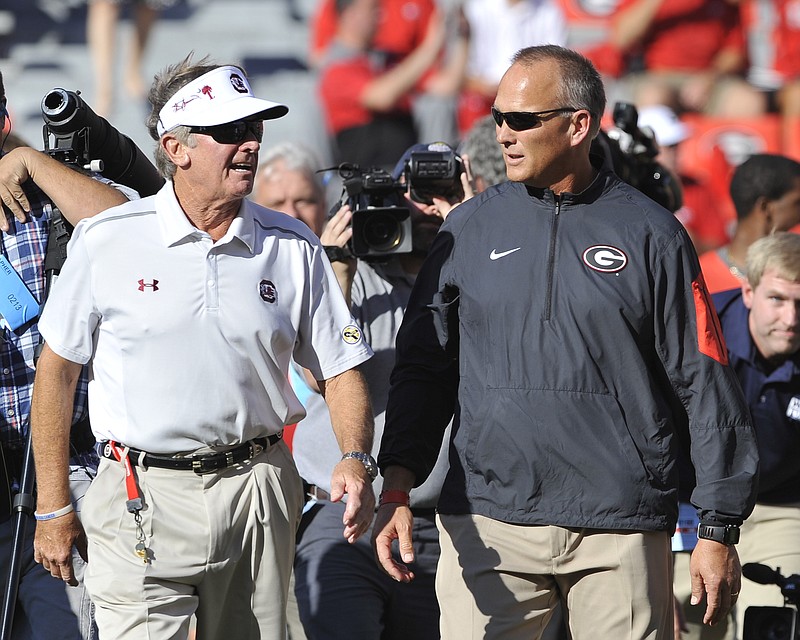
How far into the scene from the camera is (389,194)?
4.22 meters

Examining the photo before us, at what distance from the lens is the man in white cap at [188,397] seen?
328cm

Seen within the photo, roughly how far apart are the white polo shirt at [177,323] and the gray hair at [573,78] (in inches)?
32.5

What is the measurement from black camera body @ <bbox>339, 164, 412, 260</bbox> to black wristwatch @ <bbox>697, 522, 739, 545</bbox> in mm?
1459

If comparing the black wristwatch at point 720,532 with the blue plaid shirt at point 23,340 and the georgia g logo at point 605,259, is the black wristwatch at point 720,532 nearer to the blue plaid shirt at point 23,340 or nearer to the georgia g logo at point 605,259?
the georgia g logo at point 605,259

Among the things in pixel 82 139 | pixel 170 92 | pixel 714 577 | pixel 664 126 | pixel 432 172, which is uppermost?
pixel 170 92

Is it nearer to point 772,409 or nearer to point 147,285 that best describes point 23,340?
point 147,285

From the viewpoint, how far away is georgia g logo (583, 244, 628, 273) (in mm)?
3236

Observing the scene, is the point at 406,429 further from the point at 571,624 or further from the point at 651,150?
the point at 651,150

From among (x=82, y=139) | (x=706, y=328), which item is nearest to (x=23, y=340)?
(x=82, y=139)

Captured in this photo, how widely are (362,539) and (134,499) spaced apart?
109cm

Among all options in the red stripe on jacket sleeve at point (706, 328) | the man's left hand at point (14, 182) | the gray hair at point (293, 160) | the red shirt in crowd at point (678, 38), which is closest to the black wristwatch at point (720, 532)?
the red stripe on jacket sleeve at point (706, 328)

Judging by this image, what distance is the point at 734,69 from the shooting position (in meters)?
10.2

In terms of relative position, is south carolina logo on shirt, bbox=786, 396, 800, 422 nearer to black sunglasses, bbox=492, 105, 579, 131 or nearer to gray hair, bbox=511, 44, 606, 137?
gray hair, bbox=511, 44, 606, 137

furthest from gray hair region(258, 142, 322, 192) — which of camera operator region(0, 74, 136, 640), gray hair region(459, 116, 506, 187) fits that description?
camera operator region(0, 74, 136, 640)
